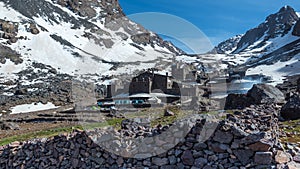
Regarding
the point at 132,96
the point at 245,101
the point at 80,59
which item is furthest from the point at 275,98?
the point at 80,59

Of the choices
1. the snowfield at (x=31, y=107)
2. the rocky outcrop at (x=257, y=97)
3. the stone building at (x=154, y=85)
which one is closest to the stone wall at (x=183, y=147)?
the rocky outcrop at (x=257, y=97)

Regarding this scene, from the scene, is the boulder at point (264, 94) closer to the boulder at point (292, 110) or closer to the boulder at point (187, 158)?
→ the boulder at point (292, 110)

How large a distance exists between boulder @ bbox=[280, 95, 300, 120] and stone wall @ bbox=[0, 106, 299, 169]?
24.3ft

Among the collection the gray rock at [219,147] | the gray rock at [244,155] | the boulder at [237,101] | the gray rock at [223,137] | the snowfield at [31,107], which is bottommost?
the snowfield at [31,107]

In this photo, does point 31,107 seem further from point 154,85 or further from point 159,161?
point 159,161

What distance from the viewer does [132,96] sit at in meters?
52.2

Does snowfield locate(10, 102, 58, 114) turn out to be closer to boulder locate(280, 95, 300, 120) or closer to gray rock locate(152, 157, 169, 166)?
boulder locate(280, 95, 300, 120)

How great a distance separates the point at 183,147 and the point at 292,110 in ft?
35.1

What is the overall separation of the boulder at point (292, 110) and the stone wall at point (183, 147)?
7405mm

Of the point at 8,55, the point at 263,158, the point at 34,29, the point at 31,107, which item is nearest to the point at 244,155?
the point at 263,158

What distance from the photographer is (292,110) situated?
1678 centimetres

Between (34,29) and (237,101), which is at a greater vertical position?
(34,29)

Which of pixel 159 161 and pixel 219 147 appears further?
pixel 159 161

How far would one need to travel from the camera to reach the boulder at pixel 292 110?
16547 mm
